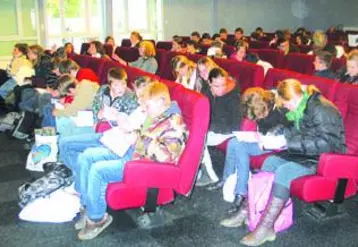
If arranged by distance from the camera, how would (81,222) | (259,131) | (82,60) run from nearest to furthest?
1. (81,222)
2. (259,131)
3. (82,60)

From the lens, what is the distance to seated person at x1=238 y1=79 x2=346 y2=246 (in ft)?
9.87

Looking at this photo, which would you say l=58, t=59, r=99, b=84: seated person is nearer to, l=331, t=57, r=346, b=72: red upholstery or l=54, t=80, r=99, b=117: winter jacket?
l=54, t=80, r=99, b=117: winter jacket

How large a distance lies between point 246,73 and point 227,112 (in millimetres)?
977

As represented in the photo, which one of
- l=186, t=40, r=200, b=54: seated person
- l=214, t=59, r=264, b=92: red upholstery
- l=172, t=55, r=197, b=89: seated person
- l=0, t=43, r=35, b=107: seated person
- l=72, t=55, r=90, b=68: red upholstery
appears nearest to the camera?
l=214, t=59, r=264, b=92: red upholstery

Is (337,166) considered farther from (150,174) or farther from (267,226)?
(150,174)

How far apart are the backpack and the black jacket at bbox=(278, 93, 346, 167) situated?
1.60 m

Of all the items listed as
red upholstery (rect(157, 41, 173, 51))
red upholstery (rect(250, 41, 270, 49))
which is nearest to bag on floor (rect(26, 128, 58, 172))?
red upholstery (rect(157, 41, 173, 51))

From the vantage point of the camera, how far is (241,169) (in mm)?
3404

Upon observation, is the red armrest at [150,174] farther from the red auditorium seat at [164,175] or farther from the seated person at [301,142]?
the seated person at [301,142]

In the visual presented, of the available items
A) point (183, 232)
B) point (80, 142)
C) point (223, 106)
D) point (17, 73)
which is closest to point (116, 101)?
point (80, 142)

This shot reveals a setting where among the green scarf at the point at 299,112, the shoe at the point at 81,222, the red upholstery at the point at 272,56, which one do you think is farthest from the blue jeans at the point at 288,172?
the red upholstery at the point at 272,56

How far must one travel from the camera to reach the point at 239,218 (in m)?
3.34

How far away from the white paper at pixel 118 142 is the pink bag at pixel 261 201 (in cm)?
86

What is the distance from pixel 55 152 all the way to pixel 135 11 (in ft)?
28.8
